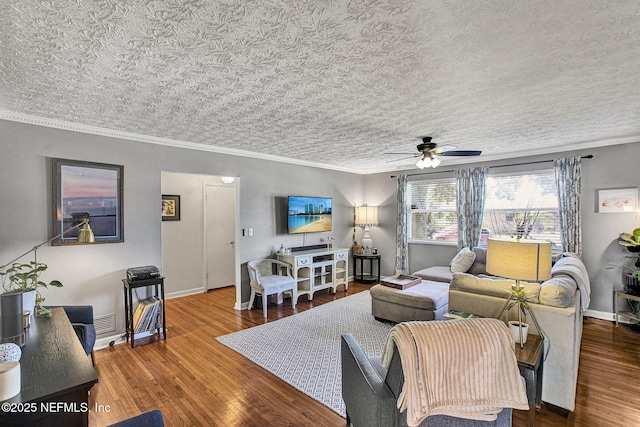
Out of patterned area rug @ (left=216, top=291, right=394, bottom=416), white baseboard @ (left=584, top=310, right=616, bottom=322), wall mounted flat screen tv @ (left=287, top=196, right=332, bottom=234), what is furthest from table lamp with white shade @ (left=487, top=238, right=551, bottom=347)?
wall mounted flat screen tv @ (left=287, top=196, right=332, bottom=234)

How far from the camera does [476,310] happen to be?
2551 millimetres

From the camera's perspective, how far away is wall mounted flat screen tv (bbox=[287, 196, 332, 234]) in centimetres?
527

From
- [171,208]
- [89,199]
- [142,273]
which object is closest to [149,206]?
[89,199]

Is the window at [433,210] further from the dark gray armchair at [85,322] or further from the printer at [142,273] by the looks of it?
the dark gray armchair at [85,322]

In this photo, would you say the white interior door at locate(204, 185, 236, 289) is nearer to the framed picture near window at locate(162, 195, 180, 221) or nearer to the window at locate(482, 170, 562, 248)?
the framed picture near window at locate(162, 195, 180, 221)

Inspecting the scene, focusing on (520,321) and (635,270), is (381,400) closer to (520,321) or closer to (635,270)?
(520,321)

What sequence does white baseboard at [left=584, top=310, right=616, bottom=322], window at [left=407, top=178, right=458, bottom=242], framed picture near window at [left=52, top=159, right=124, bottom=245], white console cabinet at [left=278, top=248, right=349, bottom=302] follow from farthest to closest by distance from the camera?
window at [left=407, top=178, right=458, bottom=242] < white console cabinet at [left=278, top=248, right=349, bottom=302] < white baseboard at [left=584, top=310, right=616, bottom=322] < framed picture near window at [left=52, top=159, right=124, bottom=245]

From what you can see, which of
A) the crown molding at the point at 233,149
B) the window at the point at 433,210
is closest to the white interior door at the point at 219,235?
the crown molding at the point at 233,149

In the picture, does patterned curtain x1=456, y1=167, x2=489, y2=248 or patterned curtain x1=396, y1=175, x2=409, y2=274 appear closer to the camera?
patterned curtain x1=456, y1=167, x2=489, y2=248

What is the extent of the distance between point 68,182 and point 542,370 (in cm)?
462

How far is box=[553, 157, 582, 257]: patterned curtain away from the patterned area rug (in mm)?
2930

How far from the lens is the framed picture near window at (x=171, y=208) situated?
5312 mm

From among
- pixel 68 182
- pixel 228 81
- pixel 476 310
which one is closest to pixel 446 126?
pixel 476 310

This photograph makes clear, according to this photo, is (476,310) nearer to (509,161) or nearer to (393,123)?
(393,123)
